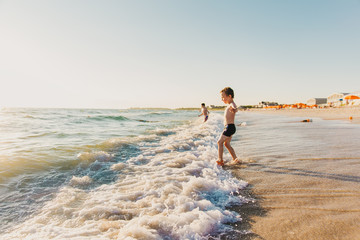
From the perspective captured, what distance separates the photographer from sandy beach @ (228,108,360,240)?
2162 mm

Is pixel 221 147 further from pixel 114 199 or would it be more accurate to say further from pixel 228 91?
pixel 114 199

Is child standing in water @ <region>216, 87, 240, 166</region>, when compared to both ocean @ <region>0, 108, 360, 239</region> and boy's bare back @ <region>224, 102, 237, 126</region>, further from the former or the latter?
ocean @ <region>0, 108, 360, 239</region>

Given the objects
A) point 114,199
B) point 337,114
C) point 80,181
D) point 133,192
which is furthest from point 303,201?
point 337,114

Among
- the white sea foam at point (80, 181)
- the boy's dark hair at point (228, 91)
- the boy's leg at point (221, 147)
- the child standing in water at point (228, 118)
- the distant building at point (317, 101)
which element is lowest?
the white sea foam at point (80, 181)

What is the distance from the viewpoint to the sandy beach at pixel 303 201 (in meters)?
→ 2.16

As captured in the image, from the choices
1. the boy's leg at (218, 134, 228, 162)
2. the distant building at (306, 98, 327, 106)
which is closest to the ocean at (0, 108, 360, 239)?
the boy's leg at (218, 134, 228, 162)

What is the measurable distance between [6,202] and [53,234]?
177cm

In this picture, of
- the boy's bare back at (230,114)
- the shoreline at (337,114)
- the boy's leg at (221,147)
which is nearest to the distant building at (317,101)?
the shoreline at (337,114)

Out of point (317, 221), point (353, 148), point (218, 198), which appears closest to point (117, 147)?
point (218, 198)

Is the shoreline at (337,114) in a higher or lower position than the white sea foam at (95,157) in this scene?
higher

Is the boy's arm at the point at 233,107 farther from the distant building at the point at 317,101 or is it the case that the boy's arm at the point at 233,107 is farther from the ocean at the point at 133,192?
the distant building at the point at 317,101

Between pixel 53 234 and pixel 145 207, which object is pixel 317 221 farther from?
pixel 53 234

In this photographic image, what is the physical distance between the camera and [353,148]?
5.95 meters

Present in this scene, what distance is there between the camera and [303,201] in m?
2.83
